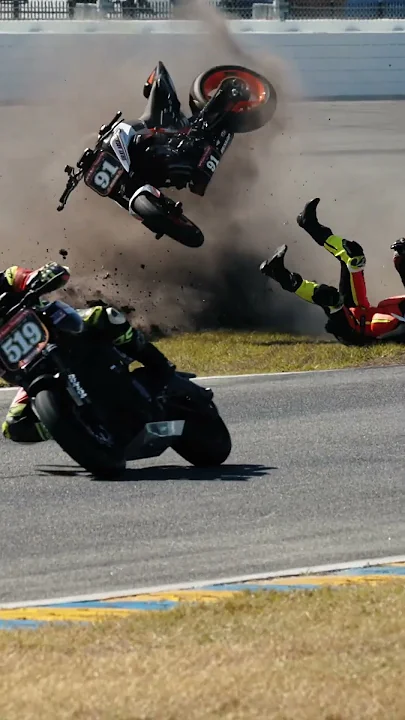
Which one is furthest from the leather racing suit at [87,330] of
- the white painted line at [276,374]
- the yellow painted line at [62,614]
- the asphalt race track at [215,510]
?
the white painted line at [276,374]

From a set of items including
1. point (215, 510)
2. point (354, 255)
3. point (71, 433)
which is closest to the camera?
point (215, 510)

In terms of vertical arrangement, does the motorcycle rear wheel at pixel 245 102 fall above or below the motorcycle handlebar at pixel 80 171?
above

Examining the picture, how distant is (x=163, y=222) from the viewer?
1550cm

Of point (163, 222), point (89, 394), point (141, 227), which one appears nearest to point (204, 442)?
point (89, 394)

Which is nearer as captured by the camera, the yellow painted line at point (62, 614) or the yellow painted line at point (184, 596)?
the yellow painted line at point (62, 614)

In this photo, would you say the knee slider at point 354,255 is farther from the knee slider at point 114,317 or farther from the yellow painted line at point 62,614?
the yellow painted line at point 62,614

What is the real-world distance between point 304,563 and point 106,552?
1.03m

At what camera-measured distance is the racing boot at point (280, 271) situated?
587 inches

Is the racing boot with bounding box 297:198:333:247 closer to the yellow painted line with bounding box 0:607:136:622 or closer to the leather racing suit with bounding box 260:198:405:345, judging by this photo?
the leather racing suit with bounding box 260:198:405:345

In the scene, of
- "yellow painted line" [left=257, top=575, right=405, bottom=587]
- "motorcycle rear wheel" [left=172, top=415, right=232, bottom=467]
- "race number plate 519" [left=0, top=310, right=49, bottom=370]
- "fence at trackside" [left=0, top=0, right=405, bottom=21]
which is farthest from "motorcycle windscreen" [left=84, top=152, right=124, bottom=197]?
"yellow painted line" [left=257, top=575, right=405, bottom=587]

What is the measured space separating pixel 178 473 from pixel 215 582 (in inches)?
99.4

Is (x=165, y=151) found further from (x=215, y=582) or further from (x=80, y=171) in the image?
(x=215, y=582)

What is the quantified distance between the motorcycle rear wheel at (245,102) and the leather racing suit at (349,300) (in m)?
2.17

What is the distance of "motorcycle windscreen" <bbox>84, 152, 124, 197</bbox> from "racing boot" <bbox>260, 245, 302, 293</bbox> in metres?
2.17
